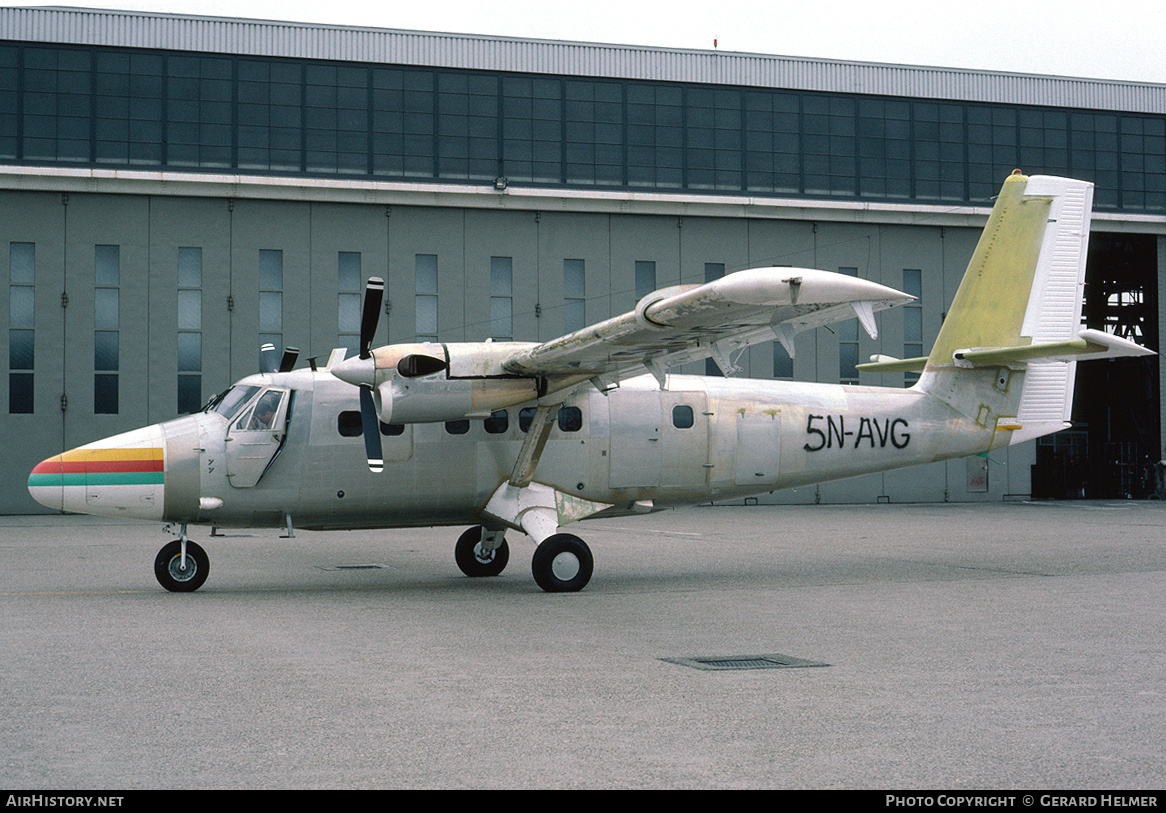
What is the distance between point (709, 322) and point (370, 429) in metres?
5.13

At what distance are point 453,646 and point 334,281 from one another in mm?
27569

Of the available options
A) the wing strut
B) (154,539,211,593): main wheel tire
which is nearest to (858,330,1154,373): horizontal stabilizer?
the wing strut

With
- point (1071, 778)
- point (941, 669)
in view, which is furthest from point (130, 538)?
point (1071, 778)

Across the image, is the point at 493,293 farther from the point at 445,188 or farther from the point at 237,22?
the point at 237,22

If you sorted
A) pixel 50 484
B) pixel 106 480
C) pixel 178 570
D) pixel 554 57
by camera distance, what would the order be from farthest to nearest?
1. pixel 554 57
2. pixel 178 570
3. pixel 106 480
4. pixel 50 484

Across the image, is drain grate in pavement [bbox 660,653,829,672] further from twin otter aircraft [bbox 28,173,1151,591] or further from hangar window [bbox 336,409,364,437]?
hangar window [bbox 336,409,364,437]

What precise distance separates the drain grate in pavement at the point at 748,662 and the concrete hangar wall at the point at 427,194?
27810 millimetres

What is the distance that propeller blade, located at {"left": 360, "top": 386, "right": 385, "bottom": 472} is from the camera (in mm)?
14531

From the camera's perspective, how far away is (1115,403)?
1890 inches

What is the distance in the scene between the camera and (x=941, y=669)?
8969 mm

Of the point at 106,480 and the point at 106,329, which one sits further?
the point at 106,329

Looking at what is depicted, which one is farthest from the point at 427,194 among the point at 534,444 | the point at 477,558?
the point at 534,444

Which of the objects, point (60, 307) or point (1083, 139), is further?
point (1083, 139)

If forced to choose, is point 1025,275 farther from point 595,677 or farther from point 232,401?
point 232,401
